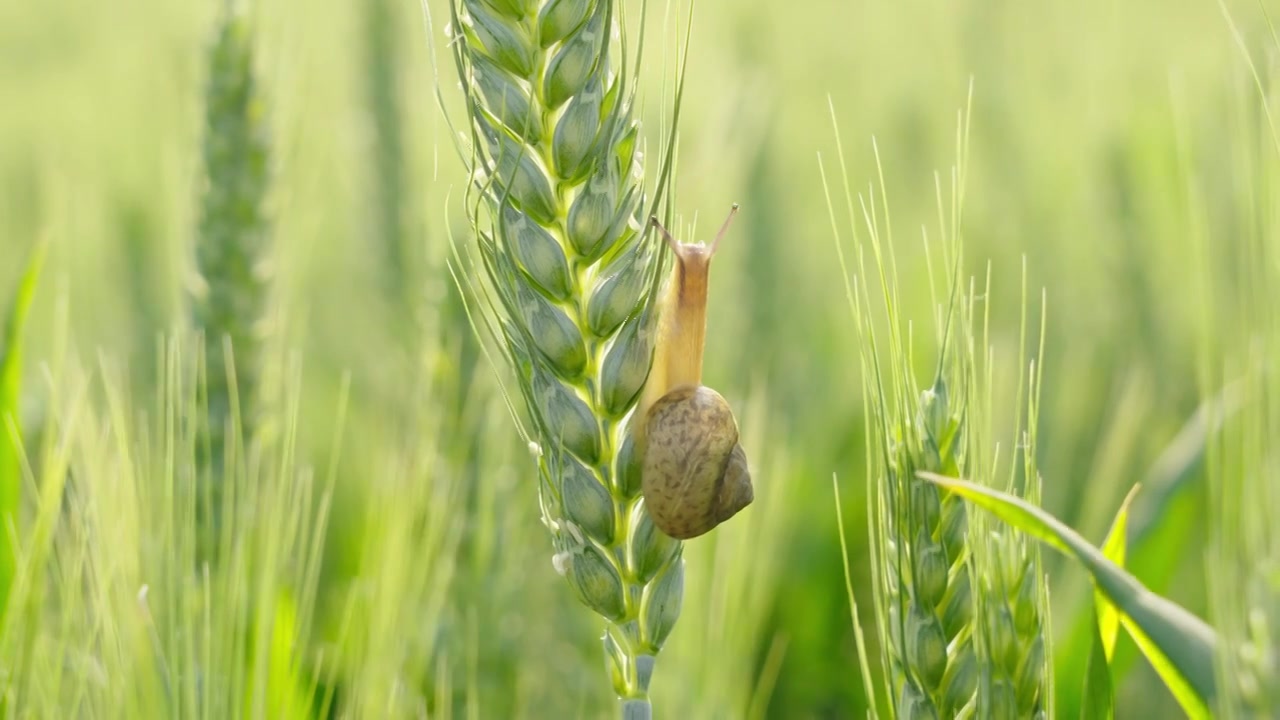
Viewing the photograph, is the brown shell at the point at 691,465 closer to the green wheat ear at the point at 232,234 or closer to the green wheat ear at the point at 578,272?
the green wheat ear at the point at 578,272

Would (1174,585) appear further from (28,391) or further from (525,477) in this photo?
(28,391)

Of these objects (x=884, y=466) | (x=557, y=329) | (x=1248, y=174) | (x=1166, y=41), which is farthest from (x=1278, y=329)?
(x=1166, y=41)

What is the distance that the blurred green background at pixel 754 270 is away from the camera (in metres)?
1.52

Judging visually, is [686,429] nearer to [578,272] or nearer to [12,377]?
[578,272]

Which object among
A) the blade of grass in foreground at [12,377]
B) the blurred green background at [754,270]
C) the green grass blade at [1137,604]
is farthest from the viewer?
the blurred green background at [754,270]

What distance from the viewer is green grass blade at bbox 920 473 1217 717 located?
2.52ft

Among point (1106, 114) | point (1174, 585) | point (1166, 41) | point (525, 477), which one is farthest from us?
point (1166, 41)

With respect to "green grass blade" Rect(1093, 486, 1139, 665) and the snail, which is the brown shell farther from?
"green grass blade" Rect(1093, 486, 1139, 665)

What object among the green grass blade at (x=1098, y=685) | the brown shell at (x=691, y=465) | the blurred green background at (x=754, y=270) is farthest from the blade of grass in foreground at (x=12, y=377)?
the green grass blade at (x=1098, y=685)

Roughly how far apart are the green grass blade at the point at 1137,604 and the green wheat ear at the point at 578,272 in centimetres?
25

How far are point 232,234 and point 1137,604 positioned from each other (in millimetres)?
1294

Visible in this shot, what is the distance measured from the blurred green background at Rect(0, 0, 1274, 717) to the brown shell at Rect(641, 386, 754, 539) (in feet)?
0.79

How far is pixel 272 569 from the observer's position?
111 cm

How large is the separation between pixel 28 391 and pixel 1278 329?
2.28 metres
